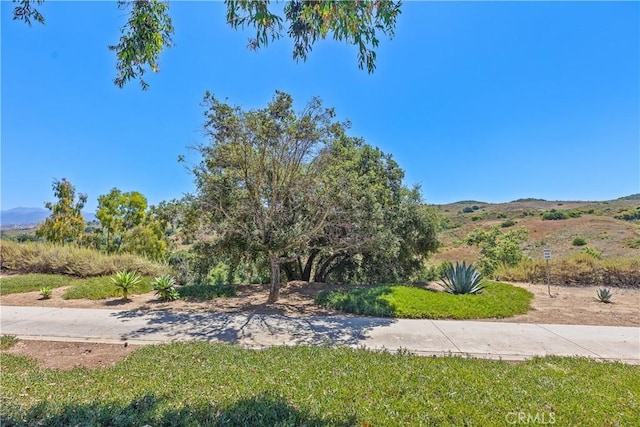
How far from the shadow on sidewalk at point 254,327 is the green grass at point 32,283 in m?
5.40

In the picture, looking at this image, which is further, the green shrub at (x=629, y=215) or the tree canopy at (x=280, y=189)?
the green shrub at (x=629, y=215)

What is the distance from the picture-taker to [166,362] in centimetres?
448

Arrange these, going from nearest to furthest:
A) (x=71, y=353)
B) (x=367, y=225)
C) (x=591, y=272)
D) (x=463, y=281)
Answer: (x=71, y=353), (x=367, y=225), (x=463, y=281), (x=591, y=272)

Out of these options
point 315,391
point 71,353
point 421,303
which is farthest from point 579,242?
point 71,353

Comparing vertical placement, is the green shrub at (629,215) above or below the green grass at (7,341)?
above

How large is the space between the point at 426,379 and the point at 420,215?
812 centimetres

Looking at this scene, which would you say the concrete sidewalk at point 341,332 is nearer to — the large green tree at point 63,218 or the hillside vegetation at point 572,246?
the hillside vegetation at point 572,246

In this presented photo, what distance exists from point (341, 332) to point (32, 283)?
36.4 ft

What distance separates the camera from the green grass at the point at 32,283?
10275mm

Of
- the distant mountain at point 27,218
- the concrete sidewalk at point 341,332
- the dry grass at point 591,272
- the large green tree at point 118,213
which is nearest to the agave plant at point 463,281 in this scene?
the concrete sidewalk at point 341,332

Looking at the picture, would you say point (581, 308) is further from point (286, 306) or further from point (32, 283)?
point (32, 283)

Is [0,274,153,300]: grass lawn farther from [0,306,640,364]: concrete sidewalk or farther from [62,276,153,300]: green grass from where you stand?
[0,306,640,364]: concrete sidewalk

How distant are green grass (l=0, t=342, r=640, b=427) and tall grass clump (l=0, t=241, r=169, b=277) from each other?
7.99 metres

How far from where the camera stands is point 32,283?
11.0m
